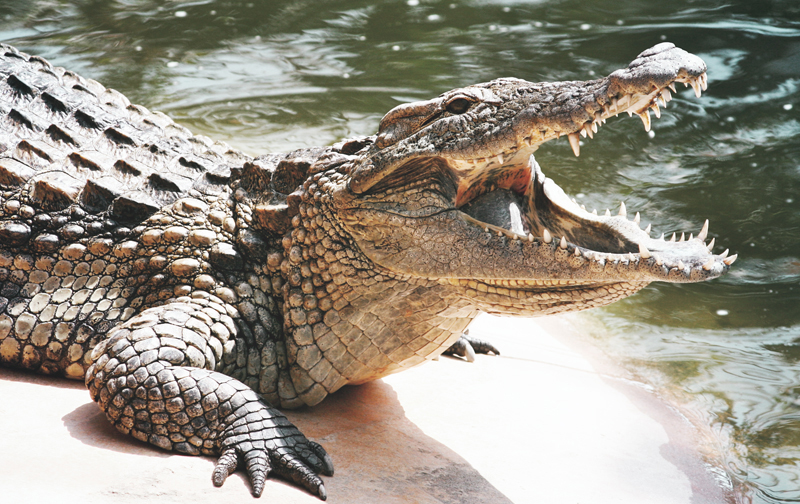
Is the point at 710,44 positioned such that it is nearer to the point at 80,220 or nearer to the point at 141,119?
the point at 141,119

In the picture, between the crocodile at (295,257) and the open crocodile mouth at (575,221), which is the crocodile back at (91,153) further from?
the open crocodile mouth at (575,221)

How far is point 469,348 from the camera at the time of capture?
184 inches

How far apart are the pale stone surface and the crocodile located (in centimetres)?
14

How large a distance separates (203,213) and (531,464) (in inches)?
84.0

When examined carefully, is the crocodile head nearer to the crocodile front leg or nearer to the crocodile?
the crocodile

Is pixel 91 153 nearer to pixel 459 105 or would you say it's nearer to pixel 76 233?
pixel 76 233

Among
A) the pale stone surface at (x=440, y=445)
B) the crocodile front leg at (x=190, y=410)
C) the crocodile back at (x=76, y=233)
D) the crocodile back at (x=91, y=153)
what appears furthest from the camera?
the crocodile back at (x=91, y=153)

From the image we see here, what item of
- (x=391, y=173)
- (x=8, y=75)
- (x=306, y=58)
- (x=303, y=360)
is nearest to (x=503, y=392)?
(x=303, y=360)

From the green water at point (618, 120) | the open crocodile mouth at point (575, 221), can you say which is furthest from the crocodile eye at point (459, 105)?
the green water at point (618, 120)

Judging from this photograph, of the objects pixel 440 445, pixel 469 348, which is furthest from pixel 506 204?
pixel 469 348

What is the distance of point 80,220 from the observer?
143 inches

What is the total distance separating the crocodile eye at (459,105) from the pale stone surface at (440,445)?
1.65m

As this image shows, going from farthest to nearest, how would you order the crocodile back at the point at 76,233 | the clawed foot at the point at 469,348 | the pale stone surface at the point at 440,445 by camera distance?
1. the clawed foot at the point at 469,348
2. the crocodile back at the point at 76,233
3. the pale stone surface at the point at 440,445

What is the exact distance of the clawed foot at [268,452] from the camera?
2.85 metres
